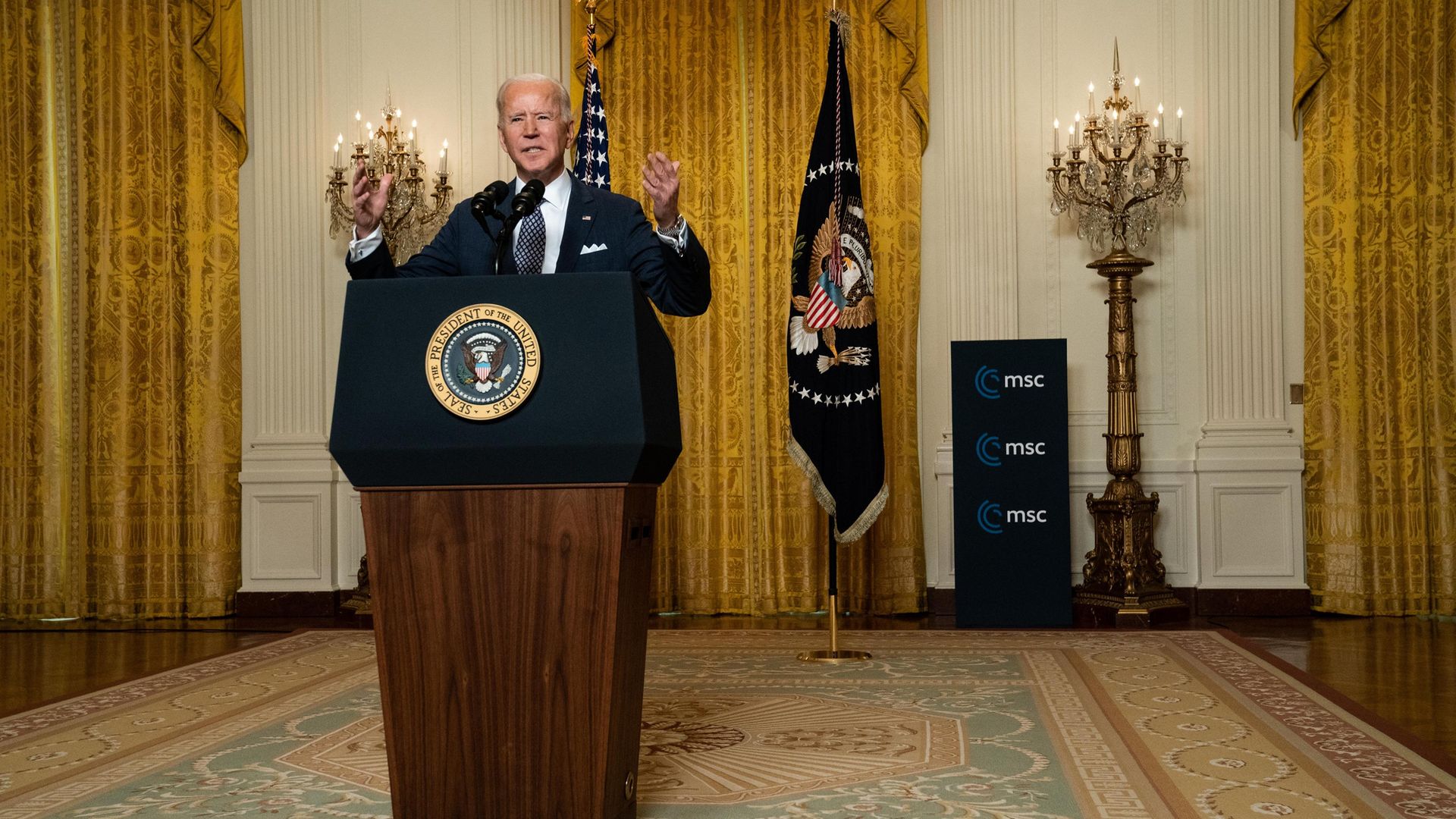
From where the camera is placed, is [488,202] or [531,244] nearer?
[488,202]

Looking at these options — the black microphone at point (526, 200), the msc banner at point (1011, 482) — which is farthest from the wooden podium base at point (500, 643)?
the msc banner at point (1011, 482)

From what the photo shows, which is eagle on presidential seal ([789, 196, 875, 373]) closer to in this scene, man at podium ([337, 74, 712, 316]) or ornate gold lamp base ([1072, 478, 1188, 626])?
ornate gold lamp base ([1072, 478, 1188, 626])

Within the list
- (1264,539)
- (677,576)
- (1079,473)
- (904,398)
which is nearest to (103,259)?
(677,576)

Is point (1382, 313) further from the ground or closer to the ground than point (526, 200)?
further from the ground

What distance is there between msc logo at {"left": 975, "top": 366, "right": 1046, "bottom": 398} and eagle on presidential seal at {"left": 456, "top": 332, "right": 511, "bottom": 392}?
14.5 feet

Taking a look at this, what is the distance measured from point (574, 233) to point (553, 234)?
0.14ft

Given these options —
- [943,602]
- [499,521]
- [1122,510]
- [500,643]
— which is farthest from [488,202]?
[943,602]

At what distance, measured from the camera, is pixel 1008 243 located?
22.3 feet

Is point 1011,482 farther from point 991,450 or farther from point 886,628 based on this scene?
point 886,628

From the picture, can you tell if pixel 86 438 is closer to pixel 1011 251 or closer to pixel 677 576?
pixel 677 576

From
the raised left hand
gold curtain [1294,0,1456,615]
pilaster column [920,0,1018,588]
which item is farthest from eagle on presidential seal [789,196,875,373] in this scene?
the raised left hand

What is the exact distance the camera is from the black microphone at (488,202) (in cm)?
219

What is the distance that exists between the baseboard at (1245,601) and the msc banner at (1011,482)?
0.89 m

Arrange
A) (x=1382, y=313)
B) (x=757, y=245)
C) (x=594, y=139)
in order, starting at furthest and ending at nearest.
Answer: (x=757, y=245) → (x=1382, y=313) → (x=594, y=139)
